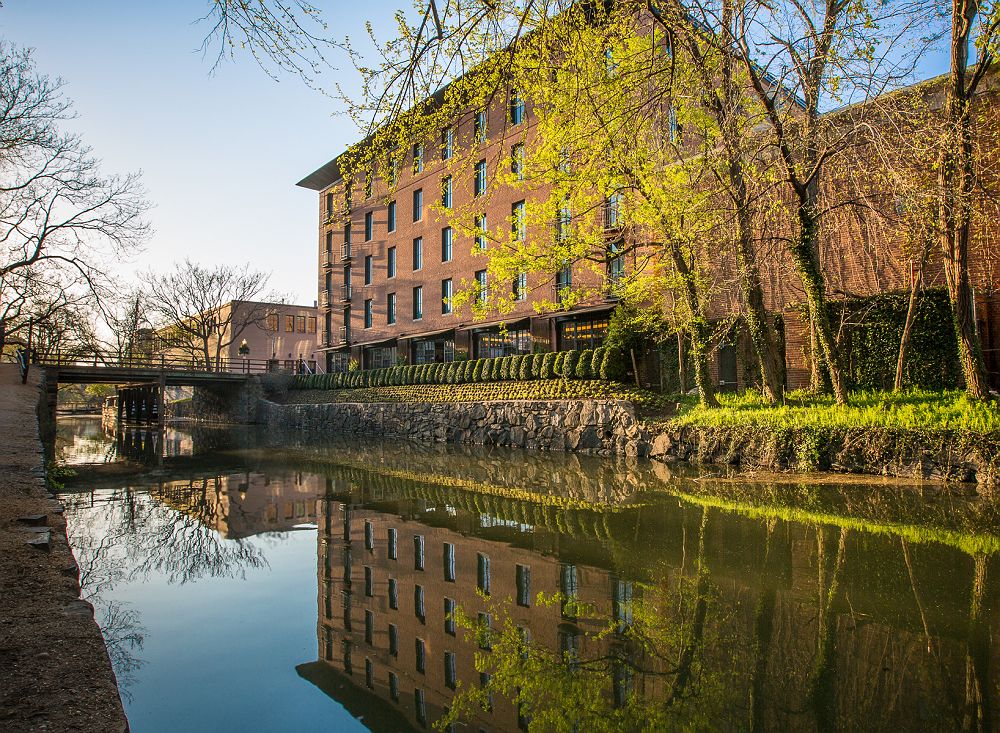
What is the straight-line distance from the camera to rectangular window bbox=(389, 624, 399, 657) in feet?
11.5

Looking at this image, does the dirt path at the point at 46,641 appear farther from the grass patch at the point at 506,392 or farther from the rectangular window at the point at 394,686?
the grass patch at the point at 506,392

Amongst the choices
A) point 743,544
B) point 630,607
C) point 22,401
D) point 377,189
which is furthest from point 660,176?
point 377,189

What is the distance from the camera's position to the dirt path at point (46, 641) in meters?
2.01

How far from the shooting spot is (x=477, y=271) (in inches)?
1015

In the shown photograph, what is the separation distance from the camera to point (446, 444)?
764 inches

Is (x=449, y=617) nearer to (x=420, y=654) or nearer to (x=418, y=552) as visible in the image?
(x=420, y=654)

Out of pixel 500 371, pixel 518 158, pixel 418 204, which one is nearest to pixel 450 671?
pixel 518 158

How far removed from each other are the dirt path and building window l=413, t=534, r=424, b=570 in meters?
2.50

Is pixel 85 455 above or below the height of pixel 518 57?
below

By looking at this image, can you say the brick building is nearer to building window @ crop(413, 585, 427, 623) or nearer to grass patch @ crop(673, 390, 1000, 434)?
Answer: grass patch @ crop(673, 390, 1000, 434)

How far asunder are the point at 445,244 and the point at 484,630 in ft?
84.5

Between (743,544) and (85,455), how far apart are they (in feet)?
62.5

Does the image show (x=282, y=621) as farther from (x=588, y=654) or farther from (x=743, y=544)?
(x=743, y=544)

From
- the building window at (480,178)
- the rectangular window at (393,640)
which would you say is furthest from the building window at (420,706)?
the building window at (480,178)
